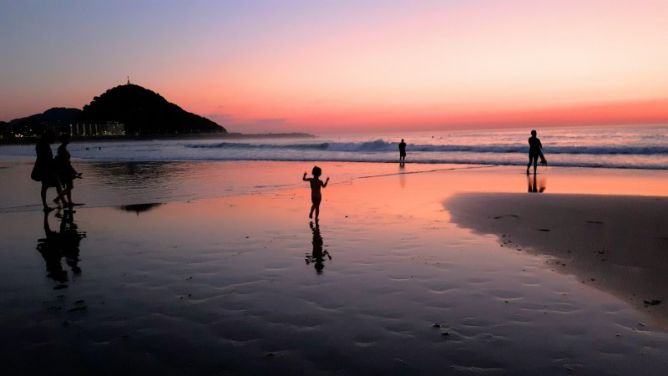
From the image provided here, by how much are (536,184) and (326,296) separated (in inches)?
620

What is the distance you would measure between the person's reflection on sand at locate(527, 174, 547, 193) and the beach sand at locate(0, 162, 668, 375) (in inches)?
178

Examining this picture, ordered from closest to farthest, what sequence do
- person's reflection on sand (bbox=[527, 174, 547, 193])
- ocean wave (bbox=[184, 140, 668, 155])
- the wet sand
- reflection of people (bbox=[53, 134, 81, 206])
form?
→ the wet sand → reflection of people (bbox=[53, 134, 81, 206]) → person's reflection on sand (bbox=[527, 174, 547, 193]) → ocean wave (bbox=[184, 140, 668, 155])

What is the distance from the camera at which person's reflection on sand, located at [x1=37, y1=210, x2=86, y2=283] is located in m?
7.14

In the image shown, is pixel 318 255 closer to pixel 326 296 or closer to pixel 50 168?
pixel 326 296

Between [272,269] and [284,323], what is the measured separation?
2.17 meters

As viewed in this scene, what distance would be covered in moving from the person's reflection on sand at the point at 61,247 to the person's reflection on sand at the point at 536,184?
14502 millimetres

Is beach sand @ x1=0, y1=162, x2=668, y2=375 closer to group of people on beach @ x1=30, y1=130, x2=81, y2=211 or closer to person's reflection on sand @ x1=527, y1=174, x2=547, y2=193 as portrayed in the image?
group of people on beach @ x1=30, y1=130, x2=81, y2=211

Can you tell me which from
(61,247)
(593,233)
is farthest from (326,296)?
(593,233)

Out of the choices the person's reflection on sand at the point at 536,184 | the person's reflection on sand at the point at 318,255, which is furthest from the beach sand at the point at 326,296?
the person's reflection on sand at the point at 536,184

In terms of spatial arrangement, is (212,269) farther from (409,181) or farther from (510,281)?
(409,181)

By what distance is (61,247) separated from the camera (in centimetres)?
877

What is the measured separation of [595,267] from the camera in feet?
23.0

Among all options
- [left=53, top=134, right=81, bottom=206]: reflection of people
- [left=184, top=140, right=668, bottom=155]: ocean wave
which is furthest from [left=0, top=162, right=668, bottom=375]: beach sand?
[left=184, top=140, right=668, bottom=155]: ocean wave

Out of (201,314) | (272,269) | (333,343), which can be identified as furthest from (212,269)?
(333,343)
